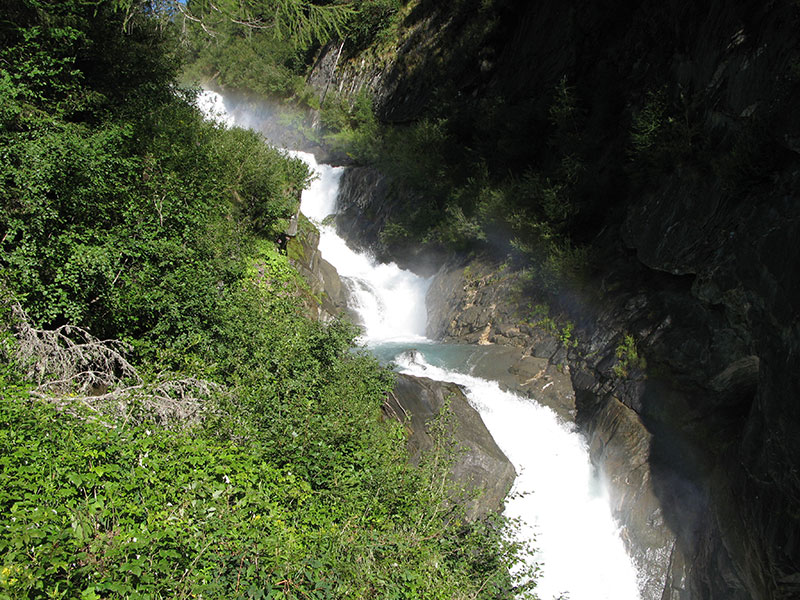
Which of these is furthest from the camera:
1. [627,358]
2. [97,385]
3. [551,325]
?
[551,325]

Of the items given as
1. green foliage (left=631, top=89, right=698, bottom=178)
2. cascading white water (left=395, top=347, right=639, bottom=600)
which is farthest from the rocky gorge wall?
green foliage (left=631, top=89, right=698, bottom=178)

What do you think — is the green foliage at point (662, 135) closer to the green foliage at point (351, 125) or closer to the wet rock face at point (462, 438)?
the wet rock face at point (462, 438)

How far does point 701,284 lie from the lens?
7855 millimetres

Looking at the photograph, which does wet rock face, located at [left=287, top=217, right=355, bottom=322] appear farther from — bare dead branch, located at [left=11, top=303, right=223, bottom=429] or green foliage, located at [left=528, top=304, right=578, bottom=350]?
green foliage, located at [left=528, top=304, right=578, bottom=350]

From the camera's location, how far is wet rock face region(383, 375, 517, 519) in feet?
24.8

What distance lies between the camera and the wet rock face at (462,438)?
755 cm

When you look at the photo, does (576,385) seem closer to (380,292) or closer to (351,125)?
(380,292)

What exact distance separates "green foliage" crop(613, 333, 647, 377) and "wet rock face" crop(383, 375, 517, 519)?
323 centimetres

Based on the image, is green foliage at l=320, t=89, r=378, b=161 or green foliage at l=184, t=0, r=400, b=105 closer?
green foliage at l=320, t=89, r=378, b=161

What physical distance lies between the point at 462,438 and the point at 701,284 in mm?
4905

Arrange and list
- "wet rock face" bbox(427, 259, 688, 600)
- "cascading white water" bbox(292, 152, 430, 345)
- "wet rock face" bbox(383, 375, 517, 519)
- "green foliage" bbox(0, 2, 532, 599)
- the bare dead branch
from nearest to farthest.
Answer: "green foliage" bbox(0, 2, 532, 599)
the bare dead branch
"wet rock face" bbox(383, 375, 517, 519)
"wet rock face" bbox(427, 259, 688, 600)
"cascading white water" bbox(292, 152, 430, 345)

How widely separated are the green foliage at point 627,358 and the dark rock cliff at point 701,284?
51 mm

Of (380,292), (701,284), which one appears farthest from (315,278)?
(701,284)

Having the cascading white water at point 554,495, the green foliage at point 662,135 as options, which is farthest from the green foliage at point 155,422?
the green foliage at point 662,135
